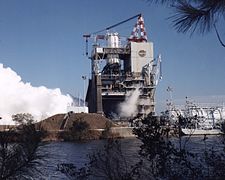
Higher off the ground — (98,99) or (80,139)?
(98,99)

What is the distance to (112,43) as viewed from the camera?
78.8m

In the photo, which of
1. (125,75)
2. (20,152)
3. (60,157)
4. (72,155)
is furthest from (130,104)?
(20,152)

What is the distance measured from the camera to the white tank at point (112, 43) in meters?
75.9

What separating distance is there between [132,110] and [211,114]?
18562mm

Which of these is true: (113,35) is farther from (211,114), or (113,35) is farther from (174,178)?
(174,178)

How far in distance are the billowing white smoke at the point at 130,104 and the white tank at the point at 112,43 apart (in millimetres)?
8091

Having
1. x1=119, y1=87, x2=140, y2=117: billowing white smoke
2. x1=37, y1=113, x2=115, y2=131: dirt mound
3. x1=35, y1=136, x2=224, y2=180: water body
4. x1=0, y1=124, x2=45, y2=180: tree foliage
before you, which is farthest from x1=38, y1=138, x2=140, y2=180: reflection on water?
x1=119, y1=87, x2=140, y2=117: billowing white smoke

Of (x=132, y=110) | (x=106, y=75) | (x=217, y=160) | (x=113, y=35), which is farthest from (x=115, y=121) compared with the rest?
(x=217, y=160)

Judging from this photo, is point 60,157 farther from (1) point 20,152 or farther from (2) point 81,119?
(2) point 81,119

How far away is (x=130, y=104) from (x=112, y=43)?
50.4ft

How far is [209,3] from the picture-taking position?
3592 millimetres

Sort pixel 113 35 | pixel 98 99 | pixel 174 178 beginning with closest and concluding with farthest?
pixel 174 178, pixel 98 99, pixel 113 35

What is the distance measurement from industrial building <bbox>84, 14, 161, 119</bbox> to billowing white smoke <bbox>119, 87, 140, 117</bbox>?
0.38m

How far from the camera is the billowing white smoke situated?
7088cm
